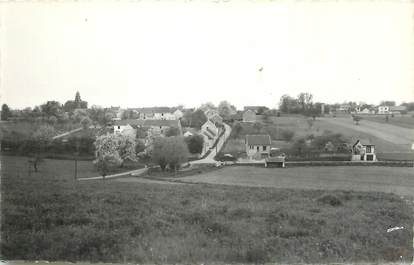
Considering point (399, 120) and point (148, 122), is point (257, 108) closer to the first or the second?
point (148, 122)

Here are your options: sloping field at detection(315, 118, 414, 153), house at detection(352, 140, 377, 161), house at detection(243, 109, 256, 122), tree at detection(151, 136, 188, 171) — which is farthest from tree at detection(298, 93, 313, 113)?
tree at detection(151, 136, 188, 171)

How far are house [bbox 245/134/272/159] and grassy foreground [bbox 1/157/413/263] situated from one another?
135cm

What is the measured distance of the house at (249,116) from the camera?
26.5 feet

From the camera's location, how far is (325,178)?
7988 millimetres

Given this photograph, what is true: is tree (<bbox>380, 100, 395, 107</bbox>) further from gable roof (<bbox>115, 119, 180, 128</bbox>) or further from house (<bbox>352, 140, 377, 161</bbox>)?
gable roof (<bbox>115, 119, 180, 128</bbox>)

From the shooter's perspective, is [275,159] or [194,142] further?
[194,142]

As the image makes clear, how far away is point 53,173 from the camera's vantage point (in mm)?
7637

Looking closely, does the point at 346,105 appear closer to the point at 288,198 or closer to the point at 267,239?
the point at 288,198

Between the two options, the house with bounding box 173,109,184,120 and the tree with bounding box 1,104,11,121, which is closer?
the tree with bounding box 1,104,11,121

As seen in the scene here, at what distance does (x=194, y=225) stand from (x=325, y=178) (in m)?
3.73

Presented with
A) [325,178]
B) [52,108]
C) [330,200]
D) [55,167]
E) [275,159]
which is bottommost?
[330,200]

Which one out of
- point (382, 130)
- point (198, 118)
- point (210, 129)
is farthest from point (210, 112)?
point (382, 130)

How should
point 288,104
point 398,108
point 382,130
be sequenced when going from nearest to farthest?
point 398,108, point 288,104, point 382,130

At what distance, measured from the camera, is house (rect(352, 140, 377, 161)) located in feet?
27.1
